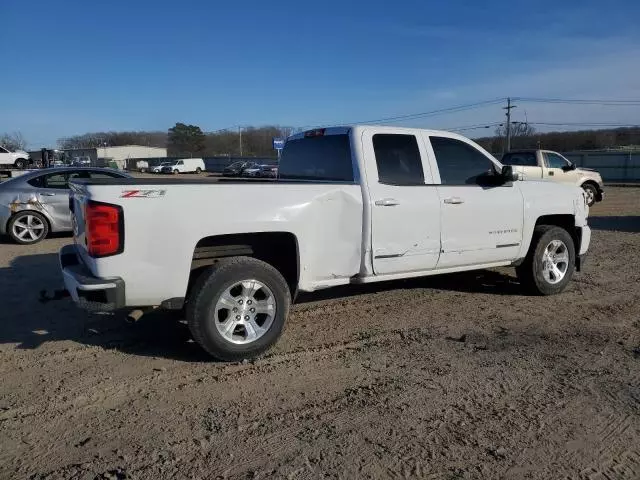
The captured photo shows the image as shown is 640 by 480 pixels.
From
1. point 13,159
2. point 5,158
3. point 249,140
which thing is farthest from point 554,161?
point 249,140

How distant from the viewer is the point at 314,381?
4.03 metres

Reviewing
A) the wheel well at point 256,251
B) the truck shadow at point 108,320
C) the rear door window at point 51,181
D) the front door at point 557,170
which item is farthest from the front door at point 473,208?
the front door at point 557,170

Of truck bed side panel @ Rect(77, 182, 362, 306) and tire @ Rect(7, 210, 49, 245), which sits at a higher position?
truck bed side panel @ Rect(77, 182, 362, 306)

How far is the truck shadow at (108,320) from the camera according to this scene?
4.82 meters

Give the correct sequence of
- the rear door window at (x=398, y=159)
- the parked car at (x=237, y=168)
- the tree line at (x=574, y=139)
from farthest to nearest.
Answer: the tree line at (x=574, y=139)
the parked car at (x=237, y=168)
the rear door window at (x=398, y=159)

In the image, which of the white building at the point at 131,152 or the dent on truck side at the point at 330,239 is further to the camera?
the white building at the point at 131,152

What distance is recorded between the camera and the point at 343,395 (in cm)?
378

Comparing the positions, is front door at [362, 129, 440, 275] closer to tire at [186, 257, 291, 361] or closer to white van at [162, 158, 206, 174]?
tire at [186, 257, 291, 361]

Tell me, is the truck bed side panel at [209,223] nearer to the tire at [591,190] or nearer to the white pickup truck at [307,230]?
the white pickup truck at [307,230]

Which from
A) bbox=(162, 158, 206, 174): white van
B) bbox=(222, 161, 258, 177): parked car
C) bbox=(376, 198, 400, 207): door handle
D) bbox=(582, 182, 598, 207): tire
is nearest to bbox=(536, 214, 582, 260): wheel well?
bbox=(376, 198, 400, 207): door handle

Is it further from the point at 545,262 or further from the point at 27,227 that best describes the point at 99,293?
the point at 27,227

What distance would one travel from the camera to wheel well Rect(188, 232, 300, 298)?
435 cm

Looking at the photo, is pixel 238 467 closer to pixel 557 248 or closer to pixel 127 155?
pixel 557 248

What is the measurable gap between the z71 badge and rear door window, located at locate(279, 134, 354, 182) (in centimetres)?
190
